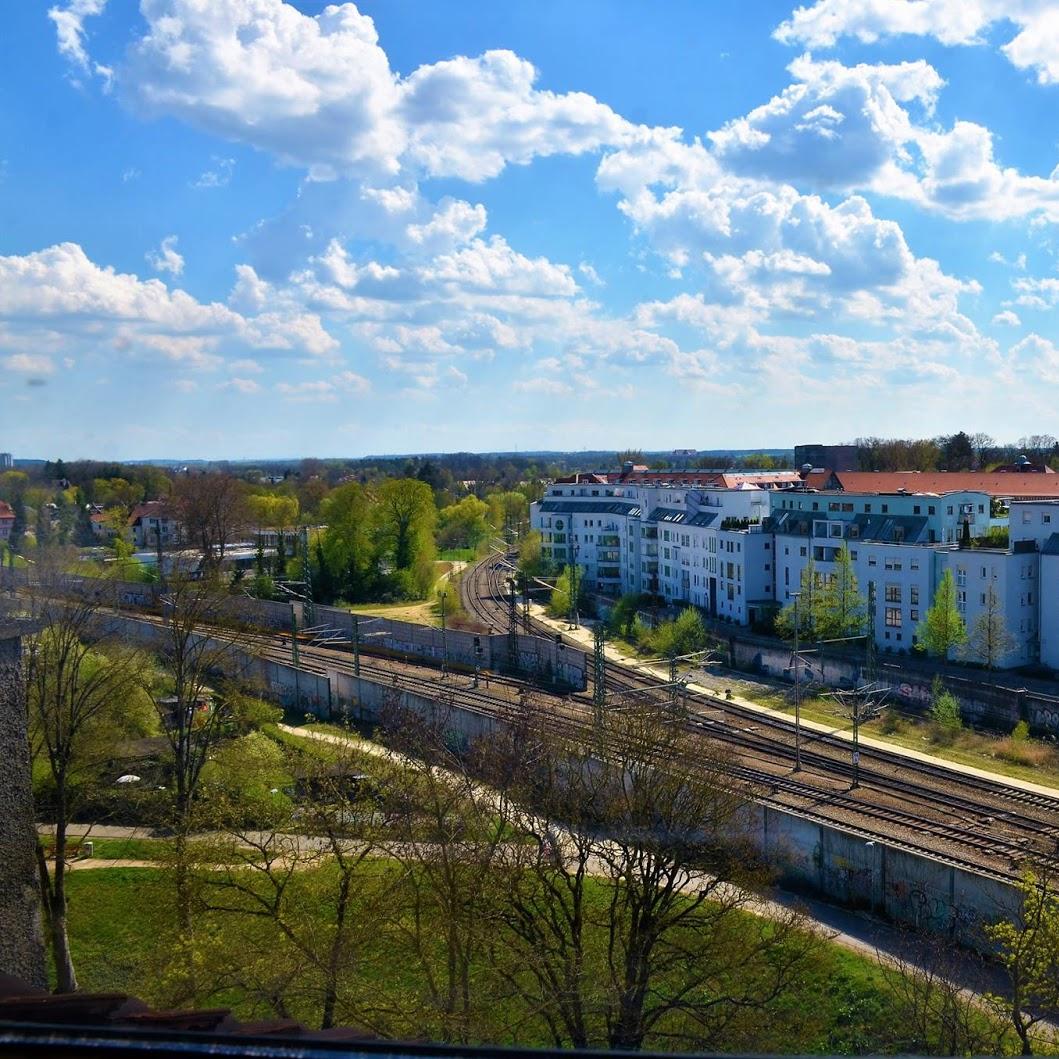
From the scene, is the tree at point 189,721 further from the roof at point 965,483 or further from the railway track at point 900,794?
the roof at point 965,483

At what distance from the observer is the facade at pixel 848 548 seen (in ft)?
93.7

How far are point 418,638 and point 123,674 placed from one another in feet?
61.8

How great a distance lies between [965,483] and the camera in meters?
38.1

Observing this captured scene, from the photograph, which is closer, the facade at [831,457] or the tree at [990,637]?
the tree at [990,637]

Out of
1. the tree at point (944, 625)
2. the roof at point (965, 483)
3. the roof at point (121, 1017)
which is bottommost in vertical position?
the tree at point (944, 625)

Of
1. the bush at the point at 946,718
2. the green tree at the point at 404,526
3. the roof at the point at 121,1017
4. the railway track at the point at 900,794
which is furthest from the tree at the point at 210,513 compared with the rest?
the roof at the point at 121,1017

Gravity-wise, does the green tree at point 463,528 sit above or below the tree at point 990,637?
above

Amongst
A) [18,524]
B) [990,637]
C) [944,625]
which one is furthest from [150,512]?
[990,637]

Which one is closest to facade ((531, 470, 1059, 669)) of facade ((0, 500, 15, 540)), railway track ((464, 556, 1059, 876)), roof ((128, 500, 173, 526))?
railway track ((464, 556, 1059, 876))

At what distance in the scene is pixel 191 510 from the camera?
50562 millimetres

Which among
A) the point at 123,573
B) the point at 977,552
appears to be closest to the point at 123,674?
the point at 977,552

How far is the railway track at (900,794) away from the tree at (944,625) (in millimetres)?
5774

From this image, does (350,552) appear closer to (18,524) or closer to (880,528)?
(18,524)

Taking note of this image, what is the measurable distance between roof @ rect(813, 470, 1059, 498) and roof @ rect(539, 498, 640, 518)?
1090 centimetres
